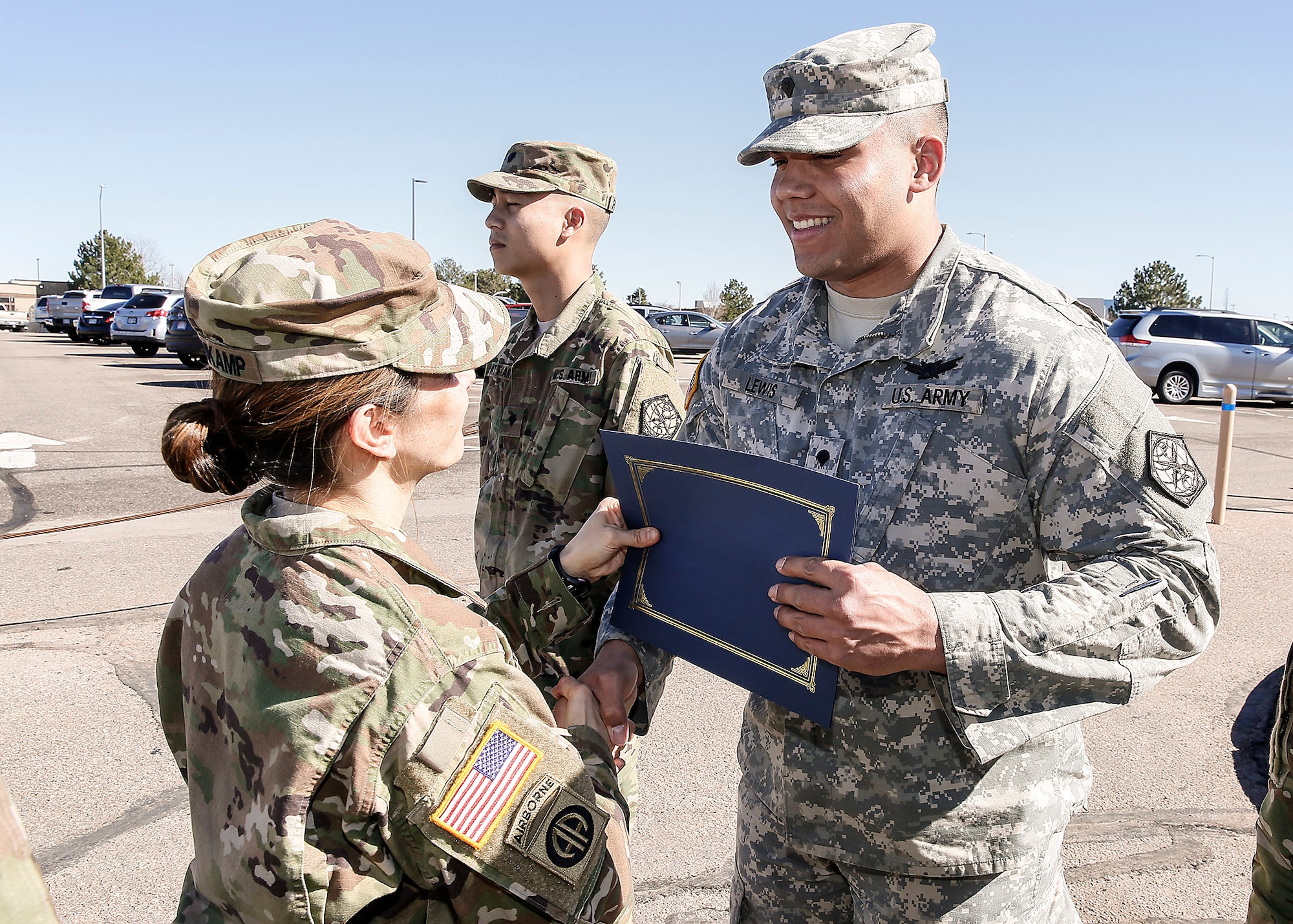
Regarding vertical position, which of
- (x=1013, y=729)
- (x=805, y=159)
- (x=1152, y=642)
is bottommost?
(x=1013, y=729)

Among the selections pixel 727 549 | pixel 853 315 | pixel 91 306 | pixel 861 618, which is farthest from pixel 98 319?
pixel 861 618

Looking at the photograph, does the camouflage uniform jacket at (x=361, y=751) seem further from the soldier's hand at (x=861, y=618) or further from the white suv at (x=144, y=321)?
the white suv at (x=144, y=321)

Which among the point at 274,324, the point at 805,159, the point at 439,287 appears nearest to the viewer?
the point at 274,324

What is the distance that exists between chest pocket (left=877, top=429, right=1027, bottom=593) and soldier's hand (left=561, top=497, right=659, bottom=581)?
0.48 meters

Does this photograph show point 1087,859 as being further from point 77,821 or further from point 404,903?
point 77,821

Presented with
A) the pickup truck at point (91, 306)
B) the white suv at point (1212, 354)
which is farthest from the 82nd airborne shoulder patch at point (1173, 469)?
the pickup truck at point (91, 306)

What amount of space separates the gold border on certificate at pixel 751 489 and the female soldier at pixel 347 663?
0.33m

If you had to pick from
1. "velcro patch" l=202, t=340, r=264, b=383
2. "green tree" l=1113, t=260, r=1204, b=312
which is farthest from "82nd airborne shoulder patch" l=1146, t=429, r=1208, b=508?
"green tree" l=1113, t=260, r=1204, b=312

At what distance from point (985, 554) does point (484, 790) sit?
38.8 inches

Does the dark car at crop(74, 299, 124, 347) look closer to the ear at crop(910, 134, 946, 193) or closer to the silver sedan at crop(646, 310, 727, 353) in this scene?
the silver sedan at crop(646, 310, 727, 353)

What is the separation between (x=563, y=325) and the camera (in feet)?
10.9

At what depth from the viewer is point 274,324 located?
1.39 metres

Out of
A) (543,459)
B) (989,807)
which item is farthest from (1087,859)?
(543,459)

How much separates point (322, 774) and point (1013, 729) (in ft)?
3.74
